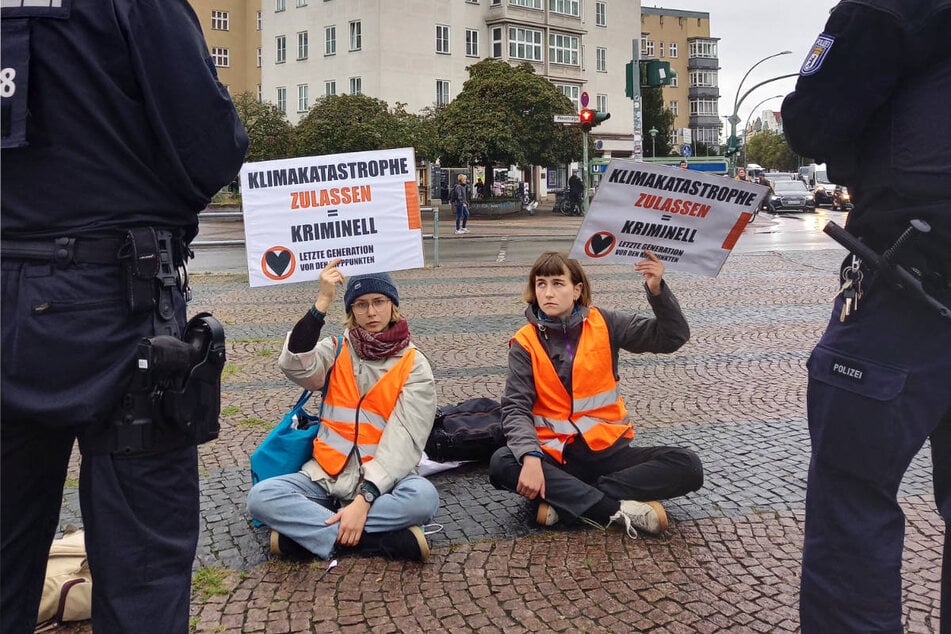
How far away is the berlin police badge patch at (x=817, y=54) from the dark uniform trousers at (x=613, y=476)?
221 centimetres

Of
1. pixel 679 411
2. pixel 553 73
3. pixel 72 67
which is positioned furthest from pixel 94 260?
pixel 553 73

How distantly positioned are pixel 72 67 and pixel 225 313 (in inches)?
362

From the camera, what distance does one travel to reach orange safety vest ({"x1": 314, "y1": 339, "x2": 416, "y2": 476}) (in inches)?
→ 154

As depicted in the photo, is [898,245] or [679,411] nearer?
[898,245]

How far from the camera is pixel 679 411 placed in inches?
235

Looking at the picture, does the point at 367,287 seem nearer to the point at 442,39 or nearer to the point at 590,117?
the point at 590,117

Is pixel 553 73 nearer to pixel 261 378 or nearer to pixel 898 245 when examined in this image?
pixel 261 378

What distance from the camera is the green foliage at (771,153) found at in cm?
10975

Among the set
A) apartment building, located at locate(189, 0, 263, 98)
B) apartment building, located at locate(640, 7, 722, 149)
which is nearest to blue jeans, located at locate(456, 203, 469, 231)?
apartment building, located at locate(189, 0, 263, 98)

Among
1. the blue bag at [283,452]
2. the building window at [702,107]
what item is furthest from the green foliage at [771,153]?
the blue bag at [283,452]

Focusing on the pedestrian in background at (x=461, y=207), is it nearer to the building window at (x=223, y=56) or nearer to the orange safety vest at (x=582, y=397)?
the orange safety vest at (x=582, y=397)

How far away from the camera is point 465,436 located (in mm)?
4816

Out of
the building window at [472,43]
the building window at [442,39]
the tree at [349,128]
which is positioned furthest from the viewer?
the building window at [472,43]

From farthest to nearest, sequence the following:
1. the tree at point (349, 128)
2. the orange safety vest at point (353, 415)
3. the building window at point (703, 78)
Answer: the building window at point (703, 78) < the tree at point (349, 128) < the orange safety vest at point (353, 415)
